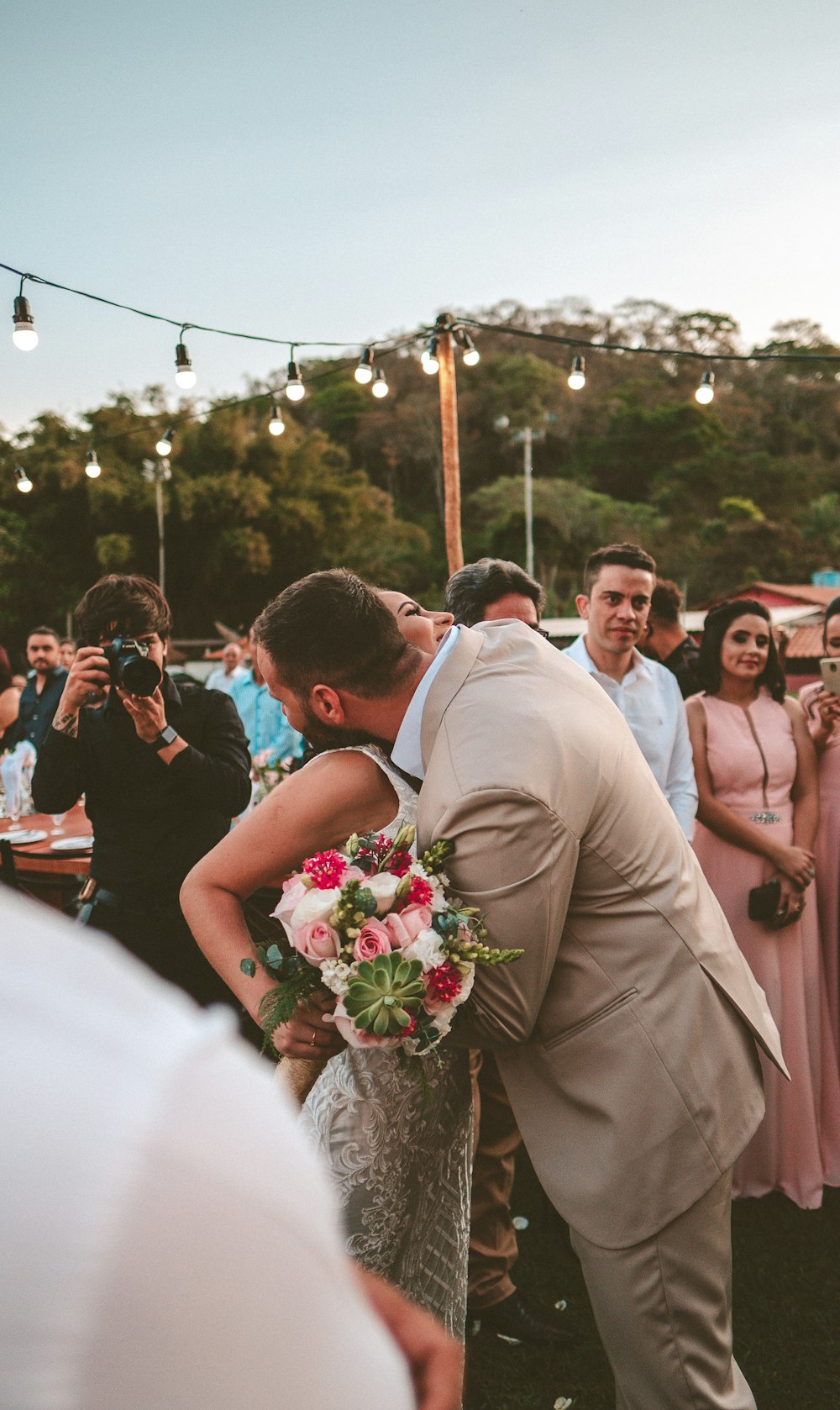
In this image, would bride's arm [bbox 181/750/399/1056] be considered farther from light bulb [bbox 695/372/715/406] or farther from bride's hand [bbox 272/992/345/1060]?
light bulb [bbox 695/372/715/406]

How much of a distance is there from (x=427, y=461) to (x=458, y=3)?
2135 inches

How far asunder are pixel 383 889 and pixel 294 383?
25.6 feet

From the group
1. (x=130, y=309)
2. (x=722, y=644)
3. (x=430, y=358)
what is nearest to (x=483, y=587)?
(x=722, y=644)

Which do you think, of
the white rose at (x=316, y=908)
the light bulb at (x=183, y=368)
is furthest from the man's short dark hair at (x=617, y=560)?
the light bulb at (x=183, y=368)

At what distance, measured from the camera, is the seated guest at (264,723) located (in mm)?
7168

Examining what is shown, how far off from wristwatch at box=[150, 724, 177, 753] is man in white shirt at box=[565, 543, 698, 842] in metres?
1.83

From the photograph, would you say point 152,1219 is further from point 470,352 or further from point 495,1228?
point 470,352

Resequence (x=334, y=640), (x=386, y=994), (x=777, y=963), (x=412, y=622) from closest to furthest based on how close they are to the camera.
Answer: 1. (x=386, y=994)
2. (x=334, y=640)
3. (x=412, y=622)
4. (x=777, y=963)

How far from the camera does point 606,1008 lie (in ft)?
5.84

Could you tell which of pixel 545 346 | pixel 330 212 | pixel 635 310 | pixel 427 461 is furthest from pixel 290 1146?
pixel 635 310

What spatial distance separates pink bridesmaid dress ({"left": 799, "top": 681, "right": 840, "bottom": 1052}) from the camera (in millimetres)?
4020

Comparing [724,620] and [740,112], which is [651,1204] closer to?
[724,620]

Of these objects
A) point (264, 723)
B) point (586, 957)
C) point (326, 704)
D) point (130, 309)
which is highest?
point (130, 309)

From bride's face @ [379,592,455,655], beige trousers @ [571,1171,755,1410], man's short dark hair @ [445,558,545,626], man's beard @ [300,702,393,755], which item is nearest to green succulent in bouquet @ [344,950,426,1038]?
man's beard @ [300,702,393,755]
